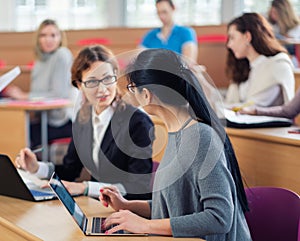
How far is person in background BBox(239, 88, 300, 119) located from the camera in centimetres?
274

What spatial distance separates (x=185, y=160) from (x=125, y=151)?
30cm

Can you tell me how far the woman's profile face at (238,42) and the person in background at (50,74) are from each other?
5.62 feet

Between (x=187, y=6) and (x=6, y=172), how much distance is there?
5.02 metres

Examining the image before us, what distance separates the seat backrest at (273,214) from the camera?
175 centimetres

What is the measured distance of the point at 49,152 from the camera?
4.48 m

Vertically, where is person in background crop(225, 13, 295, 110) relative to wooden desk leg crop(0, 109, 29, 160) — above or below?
above

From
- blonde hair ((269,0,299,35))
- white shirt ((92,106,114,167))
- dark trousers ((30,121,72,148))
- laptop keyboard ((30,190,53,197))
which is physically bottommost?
dark trousers ((30,121,72,148))

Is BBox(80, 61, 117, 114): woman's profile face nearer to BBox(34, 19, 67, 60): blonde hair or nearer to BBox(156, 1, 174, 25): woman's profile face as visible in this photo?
BBox(34, 19, 67, 60): blonde hair

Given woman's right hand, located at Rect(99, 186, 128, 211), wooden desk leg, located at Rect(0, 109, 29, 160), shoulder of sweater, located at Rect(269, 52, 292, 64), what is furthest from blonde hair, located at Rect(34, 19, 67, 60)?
woman's right hand, located at Rect(99, 186, 128, 211)

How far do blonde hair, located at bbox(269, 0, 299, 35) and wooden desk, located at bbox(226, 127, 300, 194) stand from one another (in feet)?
9.54

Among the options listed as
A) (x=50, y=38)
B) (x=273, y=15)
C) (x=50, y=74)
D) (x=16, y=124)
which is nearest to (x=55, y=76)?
(x=50, y=74)

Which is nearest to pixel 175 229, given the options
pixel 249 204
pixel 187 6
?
pixel 249 204

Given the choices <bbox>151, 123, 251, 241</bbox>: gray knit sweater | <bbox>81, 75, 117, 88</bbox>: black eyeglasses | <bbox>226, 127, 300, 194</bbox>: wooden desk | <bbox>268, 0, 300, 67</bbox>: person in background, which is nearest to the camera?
<bbox>151, 123, 251, 241</bbox>: gray knit sweater

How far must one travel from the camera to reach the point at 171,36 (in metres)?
5.38
